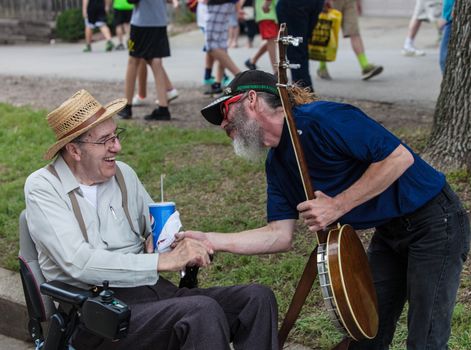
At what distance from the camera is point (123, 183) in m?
3.56

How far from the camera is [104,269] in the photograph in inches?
125

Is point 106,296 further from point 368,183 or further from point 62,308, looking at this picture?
point 368,183

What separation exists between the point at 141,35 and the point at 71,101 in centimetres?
474

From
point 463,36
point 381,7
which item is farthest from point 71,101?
point 381,7

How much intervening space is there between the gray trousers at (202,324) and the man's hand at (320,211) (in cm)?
38

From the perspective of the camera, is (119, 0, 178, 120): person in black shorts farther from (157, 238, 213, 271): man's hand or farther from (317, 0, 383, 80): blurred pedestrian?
(157, 238, 213, 271): man's hand

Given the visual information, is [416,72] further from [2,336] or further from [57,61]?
[2,336]

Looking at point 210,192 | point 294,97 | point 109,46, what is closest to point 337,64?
point 109,46

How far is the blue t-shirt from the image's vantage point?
302 cm

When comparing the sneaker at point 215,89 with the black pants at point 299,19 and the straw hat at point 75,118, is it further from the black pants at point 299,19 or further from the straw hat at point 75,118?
the straw hat at point 75,118

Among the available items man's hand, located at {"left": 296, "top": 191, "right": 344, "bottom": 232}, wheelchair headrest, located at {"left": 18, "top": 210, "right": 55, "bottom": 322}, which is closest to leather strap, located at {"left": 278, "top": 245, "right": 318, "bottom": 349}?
man's hand, located at {"left": 296, "top": 191, "right": 344, "bottom": 232}

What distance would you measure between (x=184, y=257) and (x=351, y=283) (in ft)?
2.20

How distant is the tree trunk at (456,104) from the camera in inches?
210

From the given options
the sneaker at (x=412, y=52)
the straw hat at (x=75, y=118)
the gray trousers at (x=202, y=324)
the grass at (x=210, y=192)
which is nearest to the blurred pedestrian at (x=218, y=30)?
the grass at (x=210, y=192)
